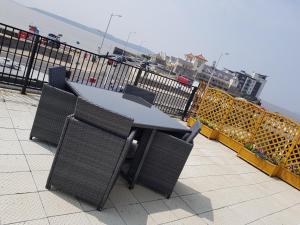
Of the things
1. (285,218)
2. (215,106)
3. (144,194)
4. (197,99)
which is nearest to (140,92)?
(144,194)

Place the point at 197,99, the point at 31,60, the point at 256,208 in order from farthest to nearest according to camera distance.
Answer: the point at 197,99 → the point at 31,60 → the point at 256,208

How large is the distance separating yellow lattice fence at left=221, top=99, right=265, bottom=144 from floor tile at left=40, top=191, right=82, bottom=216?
17.4 feet

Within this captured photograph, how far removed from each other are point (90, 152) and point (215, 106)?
5.67 metres

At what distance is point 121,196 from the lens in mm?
3221

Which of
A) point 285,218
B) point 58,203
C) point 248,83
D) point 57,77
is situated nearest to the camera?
point 58,203

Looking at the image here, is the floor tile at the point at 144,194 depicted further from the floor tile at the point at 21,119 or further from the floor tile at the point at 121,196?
the floor tile at the point at 21,119

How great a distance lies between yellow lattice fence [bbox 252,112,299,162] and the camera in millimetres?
6465

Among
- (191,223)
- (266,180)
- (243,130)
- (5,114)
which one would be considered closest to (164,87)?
(243,130)

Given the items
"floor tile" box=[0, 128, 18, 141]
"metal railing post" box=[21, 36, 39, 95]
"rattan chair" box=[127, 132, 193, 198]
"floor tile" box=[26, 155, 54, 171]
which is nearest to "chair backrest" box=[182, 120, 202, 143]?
"rattan chair" box=[127, 132, 193, 198]

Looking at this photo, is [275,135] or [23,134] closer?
[23,134]

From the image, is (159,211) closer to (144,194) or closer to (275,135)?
(144,194)

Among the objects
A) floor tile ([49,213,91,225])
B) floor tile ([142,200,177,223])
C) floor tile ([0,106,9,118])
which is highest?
floor tile ([0,106,9,118])

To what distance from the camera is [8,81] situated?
5.20 m

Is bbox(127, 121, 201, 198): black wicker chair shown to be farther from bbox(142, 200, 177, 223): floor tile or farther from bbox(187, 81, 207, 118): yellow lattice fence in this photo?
bbox(187, 81, 207, 118): yellow lattice fence
